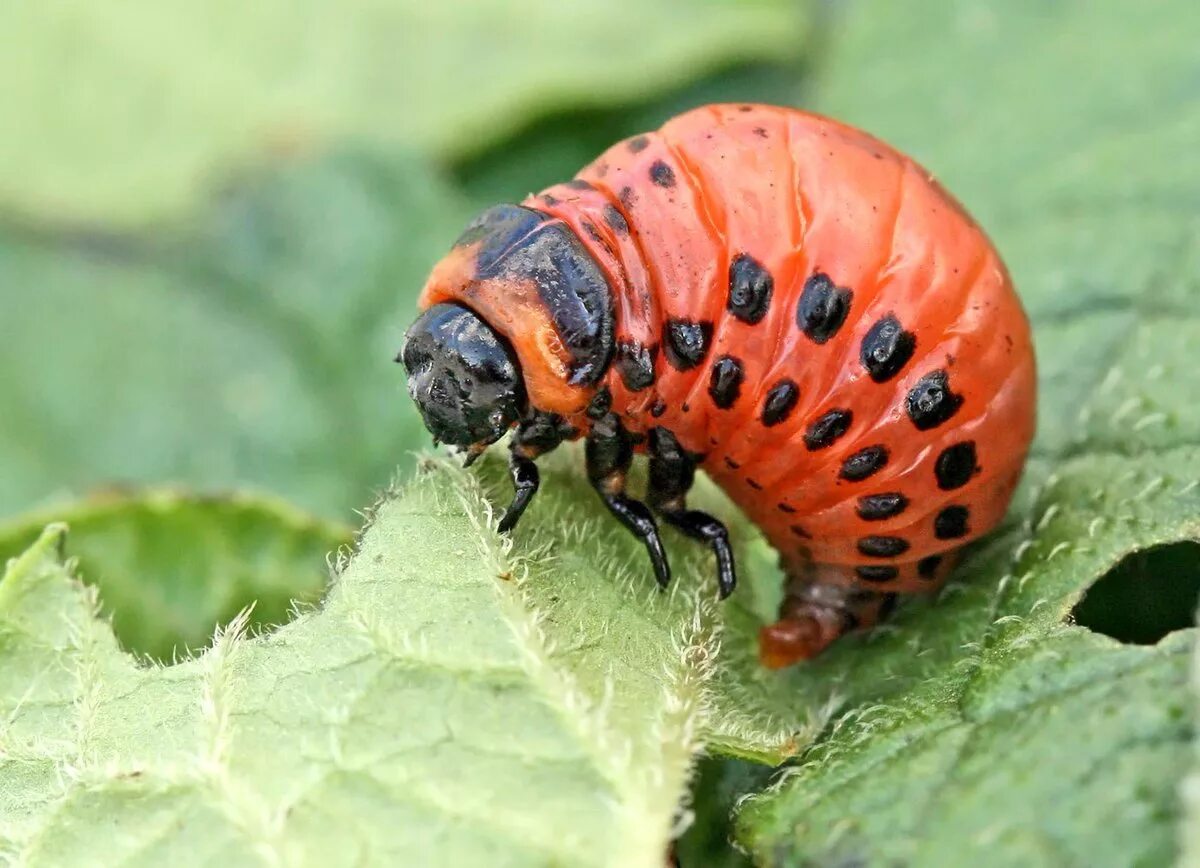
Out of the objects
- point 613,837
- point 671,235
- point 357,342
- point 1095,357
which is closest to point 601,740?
point 613,837

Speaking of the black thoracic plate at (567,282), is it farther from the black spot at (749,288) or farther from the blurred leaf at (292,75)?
the blurred leaf at (292,75)

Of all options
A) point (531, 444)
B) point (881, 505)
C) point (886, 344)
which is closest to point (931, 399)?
point (886, 344)

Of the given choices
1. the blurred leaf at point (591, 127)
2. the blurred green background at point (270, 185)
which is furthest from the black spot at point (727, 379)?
the blurred leaf at point (591, 127)

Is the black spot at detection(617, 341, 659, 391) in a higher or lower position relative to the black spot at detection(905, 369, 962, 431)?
higher

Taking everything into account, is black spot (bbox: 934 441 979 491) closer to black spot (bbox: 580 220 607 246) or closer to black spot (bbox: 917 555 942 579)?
black spot (bbox: 917 555 942 579)

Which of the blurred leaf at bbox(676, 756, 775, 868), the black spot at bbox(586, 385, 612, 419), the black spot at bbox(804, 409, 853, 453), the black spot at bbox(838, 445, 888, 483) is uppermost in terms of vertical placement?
the black spot at bbox(586, 385, 612, 419)

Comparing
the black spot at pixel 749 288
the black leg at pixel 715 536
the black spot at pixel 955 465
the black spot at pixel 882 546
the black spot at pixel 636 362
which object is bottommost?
the black spot at pixel 882 546

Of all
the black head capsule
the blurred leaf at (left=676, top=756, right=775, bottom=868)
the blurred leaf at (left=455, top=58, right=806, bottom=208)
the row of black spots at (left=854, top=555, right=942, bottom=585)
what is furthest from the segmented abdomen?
the blurred leaf at (left=455, top=58, right=806, bottom=208)
